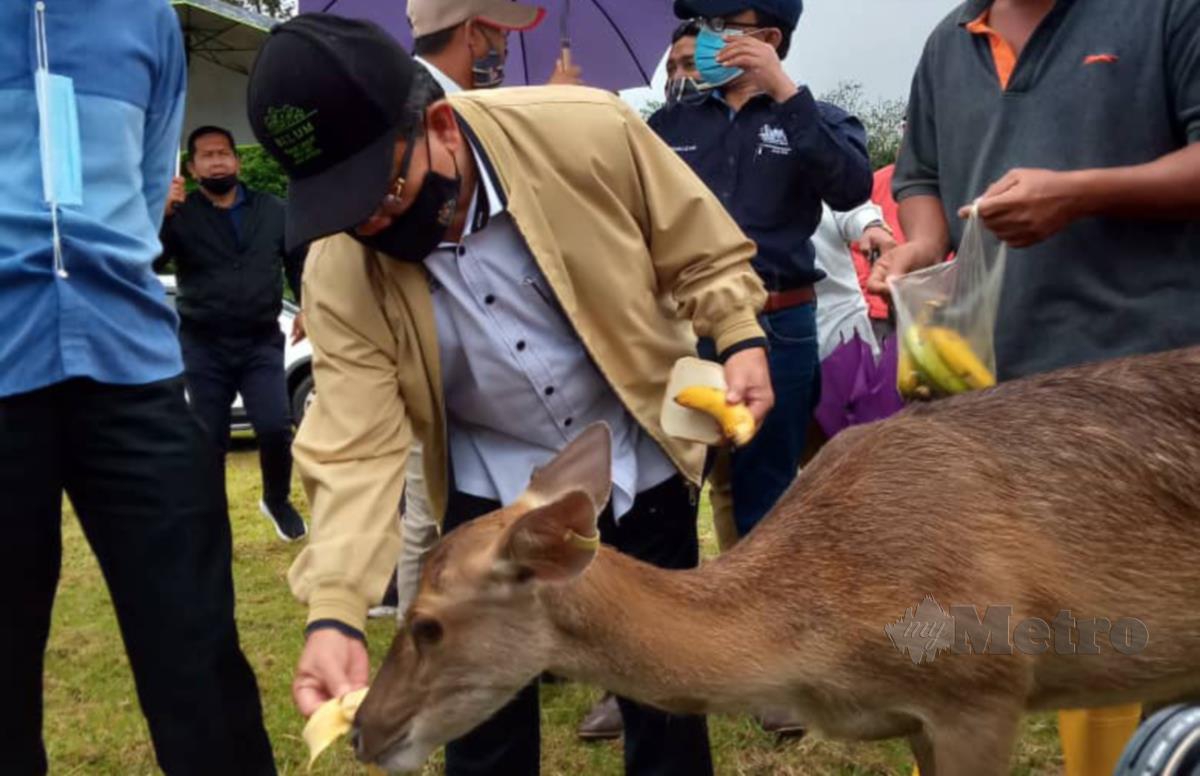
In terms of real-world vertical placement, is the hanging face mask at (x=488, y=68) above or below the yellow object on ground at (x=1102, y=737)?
above

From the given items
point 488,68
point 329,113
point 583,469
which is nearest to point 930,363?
point 583,469

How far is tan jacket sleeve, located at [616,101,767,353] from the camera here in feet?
9.86

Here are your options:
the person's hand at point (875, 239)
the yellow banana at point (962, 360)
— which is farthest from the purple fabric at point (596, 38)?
the yellow banana at point (962, 360)

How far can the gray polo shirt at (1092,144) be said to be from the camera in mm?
2539

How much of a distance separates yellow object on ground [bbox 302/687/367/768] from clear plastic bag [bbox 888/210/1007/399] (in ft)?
4.68

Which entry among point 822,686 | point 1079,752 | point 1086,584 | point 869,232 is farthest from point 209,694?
point 869,232

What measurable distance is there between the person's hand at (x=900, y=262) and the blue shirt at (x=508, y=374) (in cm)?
68

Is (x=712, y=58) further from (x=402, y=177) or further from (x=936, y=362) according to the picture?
(x=402, y=177)

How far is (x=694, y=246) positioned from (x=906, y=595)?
1.08m

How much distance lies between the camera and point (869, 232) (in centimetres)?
545

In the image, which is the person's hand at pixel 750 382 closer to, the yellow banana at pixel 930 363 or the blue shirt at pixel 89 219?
the yellow banana at pixel 930 363

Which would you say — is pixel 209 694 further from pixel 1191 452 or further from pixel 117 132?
pixel 1191 452

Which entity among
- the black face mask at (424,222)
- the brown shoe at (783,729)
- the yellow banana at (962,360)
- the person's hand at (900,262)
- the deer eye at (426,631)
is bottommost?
Result: the brown shoe at (783,729)

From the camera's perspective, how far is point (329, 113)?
2514 mm
